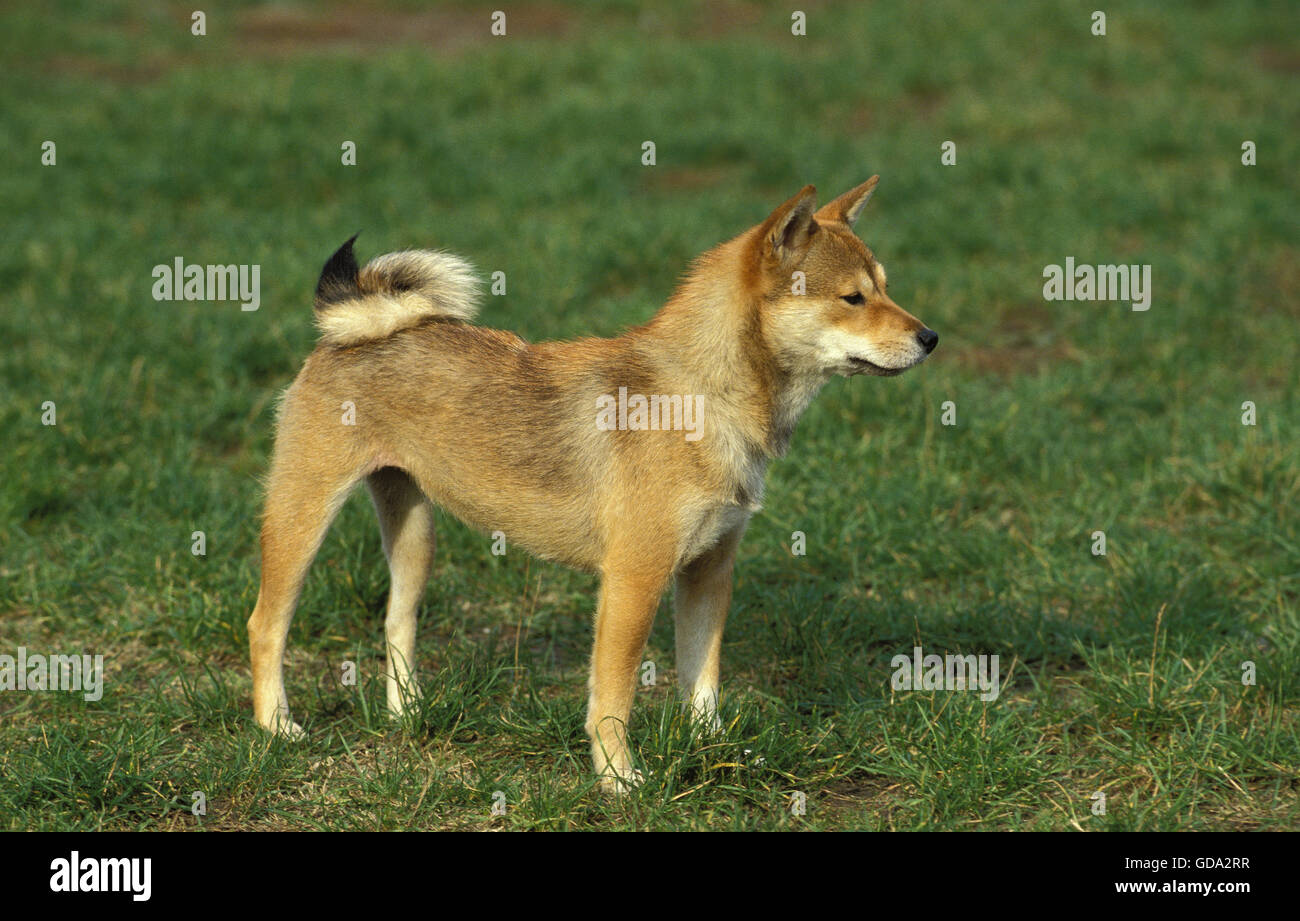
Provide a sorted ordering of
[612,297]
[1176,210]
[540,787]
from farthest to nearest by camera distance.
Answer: [1176,210], [612,297], [540,787]

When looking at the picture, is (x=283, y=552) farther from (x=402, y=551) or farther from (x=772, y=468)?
(x=772, y=468)

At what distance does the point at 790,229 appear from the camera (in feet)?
15.9

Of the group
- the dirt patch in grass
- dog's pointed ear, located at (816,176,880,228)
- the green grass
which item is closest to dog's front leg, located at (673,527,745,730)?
the green grass

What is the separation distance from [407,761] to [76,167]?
8284 millimetres

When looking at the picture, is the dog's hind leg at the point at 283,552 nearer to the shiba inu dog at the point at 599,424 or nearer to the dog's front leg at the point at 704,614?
the shiba inu dog at the point at 599,424

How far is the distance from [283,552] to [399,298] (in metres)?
1.09

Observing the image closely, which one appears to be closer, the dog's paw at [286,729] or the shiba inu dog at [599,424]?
the shiba inu dog at [599,424]

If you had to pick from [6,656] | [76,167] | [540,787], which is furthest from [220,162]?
[540,787]

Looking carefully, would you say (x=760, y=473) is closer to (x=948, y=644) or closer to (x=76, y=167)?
(x=948, y=644)

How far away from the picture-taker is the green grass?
16.8 feet

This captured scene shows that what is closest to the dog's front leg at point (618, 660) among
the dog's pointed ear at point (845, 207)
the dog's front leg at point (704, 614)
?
the dog's front leg at point (704, 614)

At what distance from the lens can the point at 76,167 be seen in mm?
11602

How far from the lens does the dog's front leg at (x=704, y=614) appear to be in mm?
5297

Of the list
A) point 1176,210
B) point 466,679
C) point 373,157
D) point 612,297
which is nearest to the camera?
point 466,679
